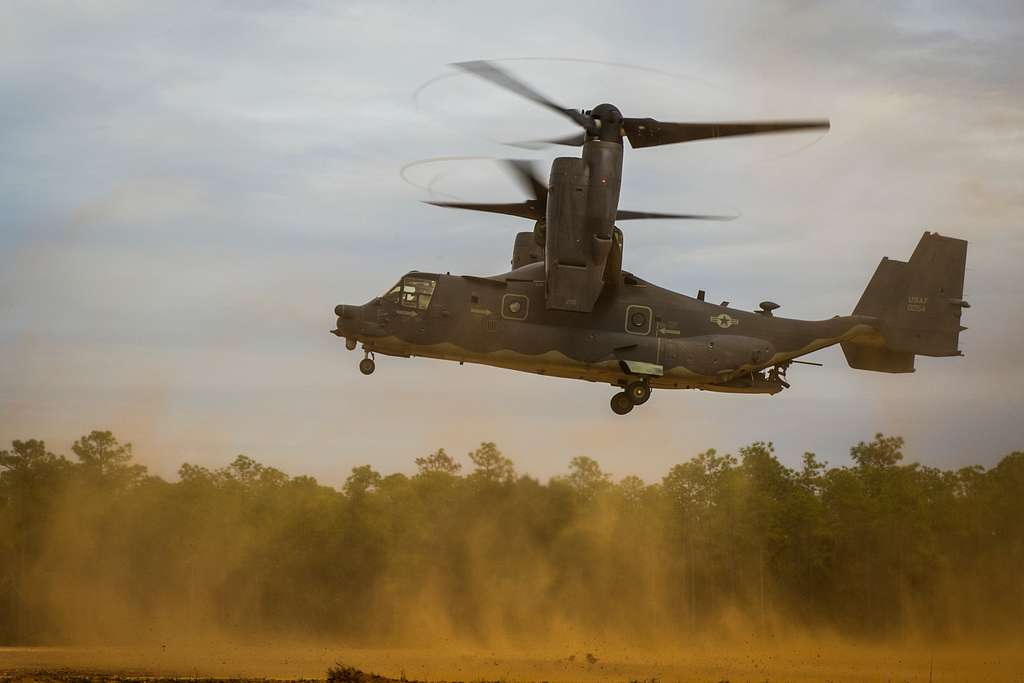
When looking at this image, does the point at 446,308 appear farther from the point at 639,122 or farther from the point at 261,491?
the point at 261,491

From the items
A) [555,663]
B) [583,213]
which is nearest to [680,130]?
[583,213]

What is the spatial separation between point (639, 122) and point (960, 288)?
9.19 meters

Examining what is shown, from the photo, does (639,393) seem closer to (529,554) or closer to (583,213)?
(583,213)

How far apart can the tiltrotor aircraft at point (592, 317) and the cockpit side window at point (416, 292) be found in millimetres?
22

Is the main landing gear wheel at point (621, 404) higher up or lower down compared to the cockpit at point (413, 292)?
lower down

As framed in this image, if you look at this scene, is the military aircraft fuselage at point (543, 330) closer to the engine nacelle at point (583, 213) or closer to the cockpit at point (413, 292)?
the cockpit at point (413, 292)

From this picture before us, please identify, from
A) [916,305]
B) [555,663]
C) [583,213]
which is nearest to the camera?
[583,213]

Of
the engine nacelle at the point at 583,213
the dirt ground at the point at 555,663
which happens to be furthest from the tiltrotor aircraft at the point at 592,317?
the dirt ground at the point at 555,663

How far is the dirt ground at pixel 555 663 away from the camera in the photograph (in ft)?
124

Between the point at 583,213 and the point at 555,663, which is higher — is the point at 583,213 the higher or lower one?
the higher one

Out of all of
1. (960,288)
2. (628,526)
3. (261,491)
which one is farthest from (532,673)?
(960,288)

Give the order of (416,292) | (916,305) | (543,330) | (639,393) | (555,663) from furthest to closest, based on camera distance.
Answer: (555,663), (916,305), (639,393), (416,292), (543,330)

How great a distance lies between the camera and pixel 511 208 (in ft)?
103

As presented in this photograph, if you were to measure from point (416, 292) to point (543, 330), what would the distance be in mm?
2872
